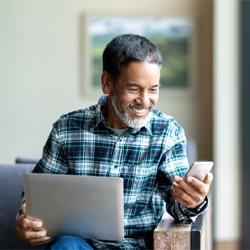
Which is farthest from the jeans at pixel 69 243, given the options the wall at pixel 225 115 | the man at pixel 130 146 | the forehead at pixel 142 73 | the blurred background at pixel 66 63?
the blurred background at pixel 66 63

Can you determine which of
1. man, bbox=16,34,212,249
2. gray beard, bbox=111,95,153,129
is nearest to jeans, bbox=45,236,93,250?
man, bbox=16,34,212,249

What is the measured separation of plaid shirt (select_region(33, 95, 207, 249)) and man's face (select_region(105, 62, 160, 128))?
70 mm

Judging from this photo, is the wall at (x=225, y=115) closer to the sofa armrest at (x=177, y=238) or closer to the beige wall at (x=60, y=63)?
the beige wall at (x=60, y=63)

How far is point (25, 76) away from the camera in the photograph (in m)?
4.86

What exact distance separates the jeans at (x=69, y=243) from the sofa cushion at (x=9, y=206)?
0.53 meters

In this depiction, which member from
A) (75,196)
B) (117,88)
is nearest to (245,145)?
(75,196)

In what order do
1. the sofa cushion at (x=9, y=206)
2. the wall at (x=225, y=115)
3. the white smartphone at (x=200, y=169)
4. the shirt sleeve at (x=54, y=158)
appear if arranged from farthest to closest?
the wall at (x=225, y=115) < the sofa cushion at (x=9, y=206) < the shirt sleeve at (x=54, y=158) < the white smartphone at (x=200, y=169)

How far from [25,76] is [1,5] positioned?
1.95 ft

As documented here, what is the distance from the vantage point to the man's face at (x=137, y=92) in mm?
1715

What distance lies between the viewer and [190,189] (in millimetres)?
1539

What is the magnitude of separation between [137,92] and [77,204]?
0.36m

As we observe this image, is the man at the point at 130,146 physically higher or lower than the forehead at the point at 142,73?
lower

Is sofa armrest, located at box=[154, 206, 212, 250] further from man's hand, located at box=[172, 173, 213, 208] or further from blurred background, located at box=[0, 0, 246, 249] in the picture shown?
blurred background, located at box=[0, 0, 246, 249]

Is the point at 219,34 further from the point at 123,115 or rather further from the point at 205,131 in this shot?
the point at 123,115
